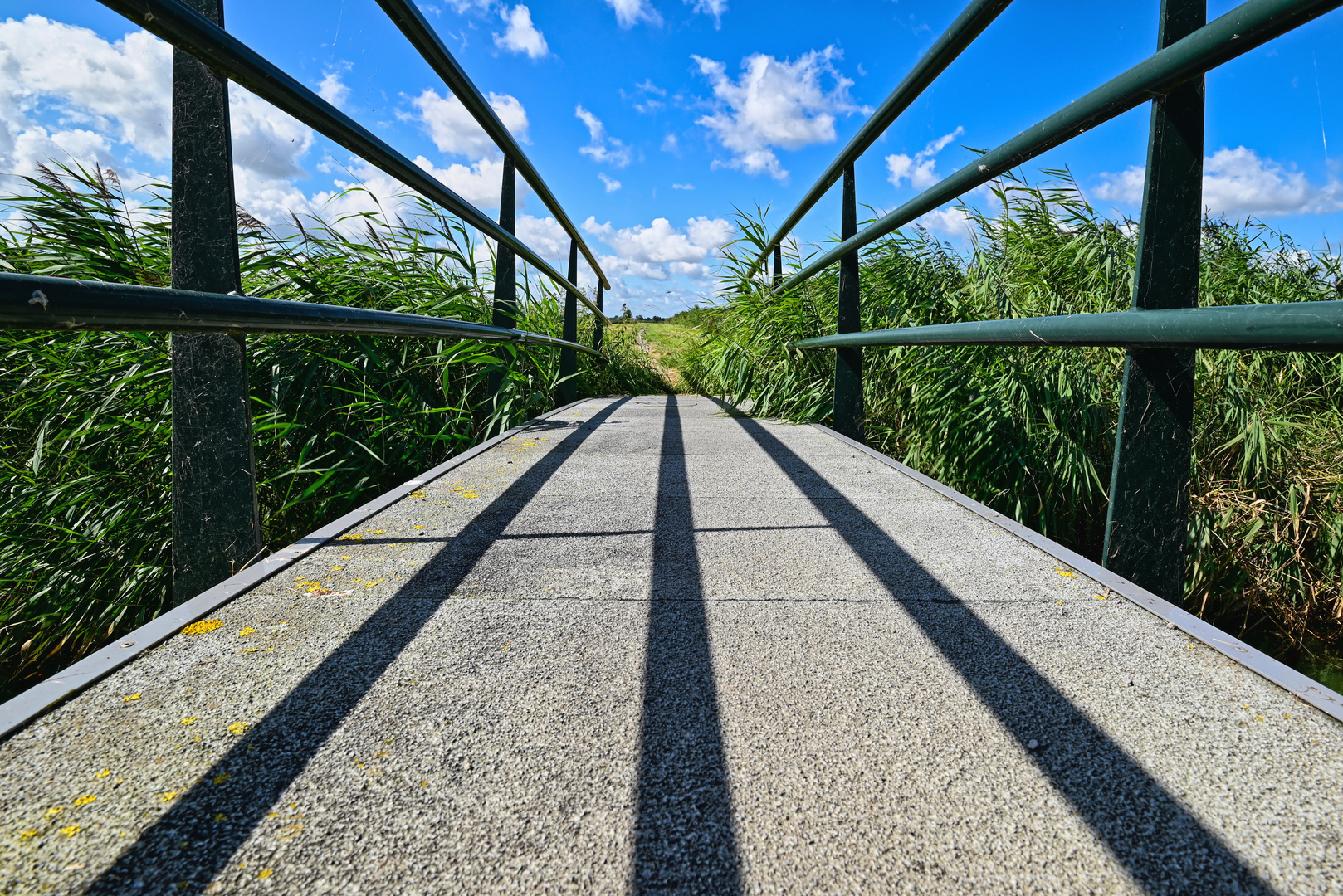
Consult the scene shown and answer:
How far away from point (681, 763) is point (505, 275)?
2461mm

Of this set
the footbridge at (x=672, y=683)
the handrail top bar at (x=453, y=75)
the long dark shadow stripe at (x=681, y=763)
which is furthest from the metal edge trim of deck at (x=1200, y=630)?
the handrail top bar at (x=453, y=75)

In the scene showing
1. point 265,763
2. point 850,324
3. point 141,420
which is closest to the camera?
point 265,763

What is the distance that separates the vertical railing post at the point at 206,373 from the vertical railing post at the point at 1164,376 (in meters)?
1.43

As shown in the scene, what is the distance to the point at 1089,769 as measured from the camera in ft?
2.28

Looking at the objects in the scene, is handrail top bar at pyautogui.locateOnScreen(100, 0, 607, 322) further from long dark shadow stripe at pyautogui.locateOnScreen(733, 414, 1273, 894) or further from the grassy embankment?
the grassy embankment

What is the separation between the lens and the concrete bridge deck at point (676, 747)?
580 mm

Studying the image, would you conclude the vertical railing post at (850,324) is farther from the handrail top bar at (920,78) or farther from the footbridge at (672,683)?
the footbridge at (672,683)

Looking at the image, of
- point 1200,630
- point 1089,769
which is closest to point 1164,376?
point 1200,630

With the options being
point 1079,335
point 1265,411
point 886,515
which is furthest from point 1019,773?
point 1265,411

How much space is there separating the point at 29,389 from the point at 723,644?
6.48 ft

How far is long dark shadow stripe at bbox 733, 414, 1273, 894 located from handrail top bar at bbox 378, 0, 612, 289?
1756mm

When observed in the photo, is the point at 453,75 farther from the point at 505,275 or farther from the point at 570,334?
the point at 570,334

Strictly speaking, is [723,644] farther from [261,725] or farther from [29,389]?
[29,389]

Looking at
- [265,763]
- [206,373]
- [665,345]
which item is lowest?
[265,763]
